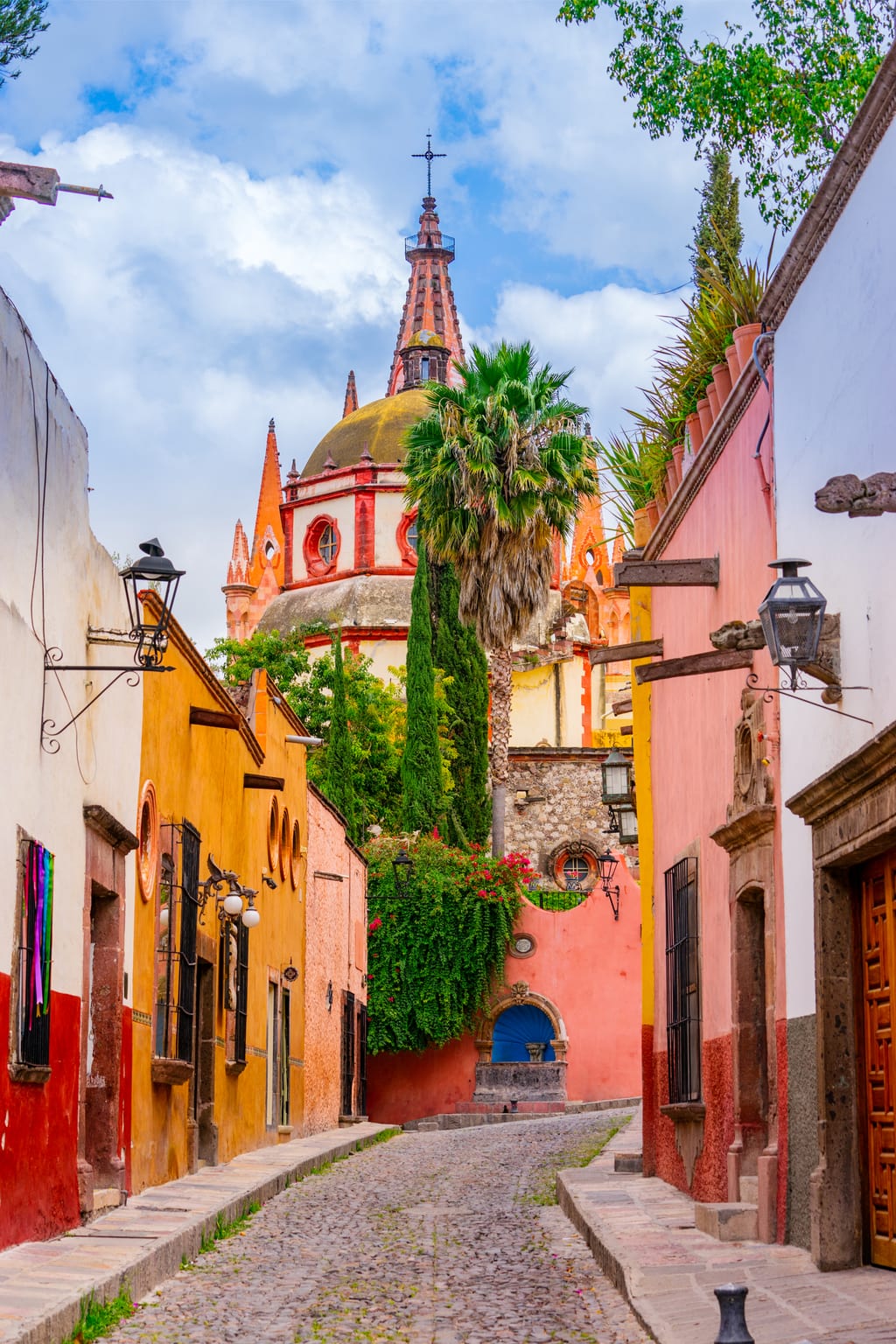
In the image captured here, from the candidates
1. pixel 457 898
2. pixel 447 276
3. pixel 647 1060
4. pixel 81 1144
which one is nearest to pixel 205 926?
pixel 647 1060

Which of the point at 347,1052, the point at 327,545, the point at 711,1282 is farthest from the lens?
the point at 327,545

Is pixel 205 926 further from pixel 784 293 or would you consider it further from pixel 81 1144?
pixel 784 293

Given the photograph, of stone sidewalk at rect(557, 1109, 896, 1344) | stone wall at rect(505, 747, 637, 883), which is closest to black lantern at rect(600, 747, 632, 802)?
stone sidewalk at rect(557, 1109, 896, 1344)

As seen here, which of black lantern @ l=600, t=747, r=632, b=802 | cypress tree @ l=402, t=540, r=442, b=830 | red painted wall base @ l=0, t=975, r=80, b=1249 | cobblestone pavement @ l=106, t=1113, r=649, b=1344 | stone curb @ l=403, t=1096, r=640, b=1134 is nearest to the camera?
cobblestone pavement @ l=106, t=1113, r=649, b=1344

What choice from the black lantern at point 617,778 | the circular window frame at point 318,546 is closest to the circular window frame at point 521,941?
the black lantern at point 617,778

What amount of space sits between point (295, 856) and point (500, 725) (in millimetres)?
11029

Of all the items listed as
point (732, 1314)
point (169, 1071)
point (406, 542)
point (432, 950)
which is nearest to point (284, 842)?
point (169, 1071)

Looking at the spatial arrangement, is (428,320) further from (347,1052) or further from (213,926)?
(213,926)

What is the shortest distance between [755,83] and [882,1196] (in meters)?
14.1

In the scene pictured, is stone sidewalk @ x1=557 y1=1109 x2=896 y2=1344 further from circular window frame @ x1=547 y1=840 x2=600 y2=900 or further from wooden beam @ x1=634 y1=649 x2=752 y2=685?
circular window frame @ x1=547 y1=840 x2=600 y2=900

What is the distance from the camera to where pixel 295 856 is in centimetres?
2223

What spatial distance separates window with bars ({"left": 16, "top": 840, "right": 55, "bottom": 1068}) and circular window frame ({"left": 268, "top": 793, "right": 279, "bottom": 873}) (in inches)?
412

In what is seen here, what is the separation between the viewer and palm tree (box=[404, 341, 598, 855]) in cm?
3105

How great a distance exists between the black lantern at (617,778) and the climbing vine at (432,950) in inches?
497
